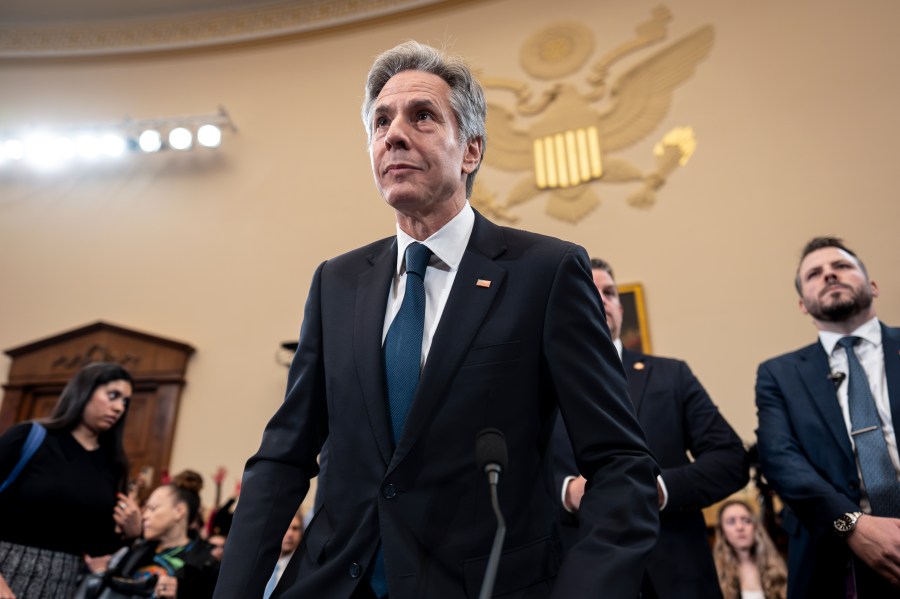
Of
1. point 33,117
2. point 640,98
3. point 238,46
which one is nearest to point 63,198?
point 33,117

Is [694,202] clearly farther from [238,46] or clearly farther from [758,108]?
[238,46]

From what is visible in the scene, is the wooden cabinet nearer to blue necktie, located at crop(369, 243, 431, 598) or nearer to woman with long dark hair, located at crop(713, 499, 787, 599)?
woman with long dark hair, located at crop(713, 499, 787, 599)

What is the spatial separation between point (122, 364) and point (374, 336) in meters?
7.16

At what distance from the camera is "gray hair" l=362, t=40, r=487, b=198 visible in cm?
157

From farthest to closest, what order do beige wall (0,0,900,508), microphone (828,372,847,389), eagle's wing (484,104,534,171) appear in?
1. eagle's wing (484,104,534,171)
2. beige wall (0,0,900,508)
3. microphone (828,372,847,389)

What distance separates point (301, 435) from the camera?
1.39 metres

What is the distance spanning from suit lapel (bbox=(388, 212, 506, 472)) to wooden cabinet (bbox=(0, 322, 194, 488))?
6758 mm

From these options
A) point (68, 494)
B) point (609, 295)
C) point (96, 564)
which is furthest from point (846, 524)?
point (96, 564)

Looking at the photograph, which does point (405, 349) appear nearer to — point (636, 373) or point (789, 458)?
point (636, 373)

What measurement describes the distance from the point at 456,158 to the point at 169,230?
24.8ft

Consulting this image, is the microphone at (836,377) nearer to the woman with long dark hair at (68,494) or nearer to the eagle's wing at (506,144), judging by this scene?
the woman with long dark hair at (68,494)

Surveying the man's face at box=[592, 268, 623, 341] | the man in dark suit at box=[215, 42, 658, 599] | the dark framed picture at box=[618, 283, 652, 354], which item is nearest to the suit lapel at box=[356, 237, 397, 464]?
the man in dark suit at box=[215, 42, 658, 599]

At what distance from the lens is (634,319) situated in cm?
650

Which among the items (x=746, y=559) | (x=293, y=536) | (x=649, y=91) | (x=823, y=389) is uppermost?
(x=649, y=91)
